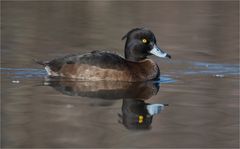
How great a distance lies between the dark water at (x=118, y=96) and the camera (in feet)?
27.5

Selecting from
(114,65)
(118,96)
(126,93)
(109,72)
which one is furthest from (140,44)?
(118,96)

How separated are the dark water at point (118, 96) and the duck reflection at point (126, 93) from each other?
1 centimetres

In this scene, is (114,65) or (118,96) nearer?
(118,96)

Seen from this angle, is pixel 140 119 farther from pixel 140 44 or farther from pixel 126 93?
pixel 140 44

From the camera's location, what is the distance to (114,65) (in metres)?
11.7

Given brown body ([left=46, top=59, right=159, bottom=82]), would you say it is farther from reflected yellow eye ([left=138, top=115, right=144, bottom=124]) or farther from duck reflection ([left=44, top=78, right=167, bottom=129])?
reflected yellow eye ([left=138, top=115, right=144, bottom=124])

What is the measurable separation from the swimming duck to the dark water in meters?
0.19

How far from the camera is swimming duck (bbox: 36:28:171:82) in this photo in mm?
11727

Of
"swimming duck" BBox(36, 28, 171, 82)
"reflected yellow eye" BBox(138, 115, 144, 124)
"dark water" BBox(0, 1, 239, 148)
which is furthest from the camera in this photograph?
"swimming duck" BBox(36, 28, 171, 82)

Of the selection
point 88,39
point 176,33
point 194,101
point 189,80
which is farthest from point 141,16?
point 194,101

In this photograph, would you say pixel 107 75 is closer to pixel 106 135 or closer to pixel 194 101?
pixel 194 101

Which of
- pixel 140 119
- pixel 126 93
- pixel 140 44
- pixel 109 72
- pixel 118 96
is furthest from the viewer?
pixel 140 44

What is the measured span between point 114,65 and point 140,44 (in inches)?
28.5

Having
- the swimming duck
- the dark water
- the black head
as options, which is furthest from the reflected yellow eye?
the black head
